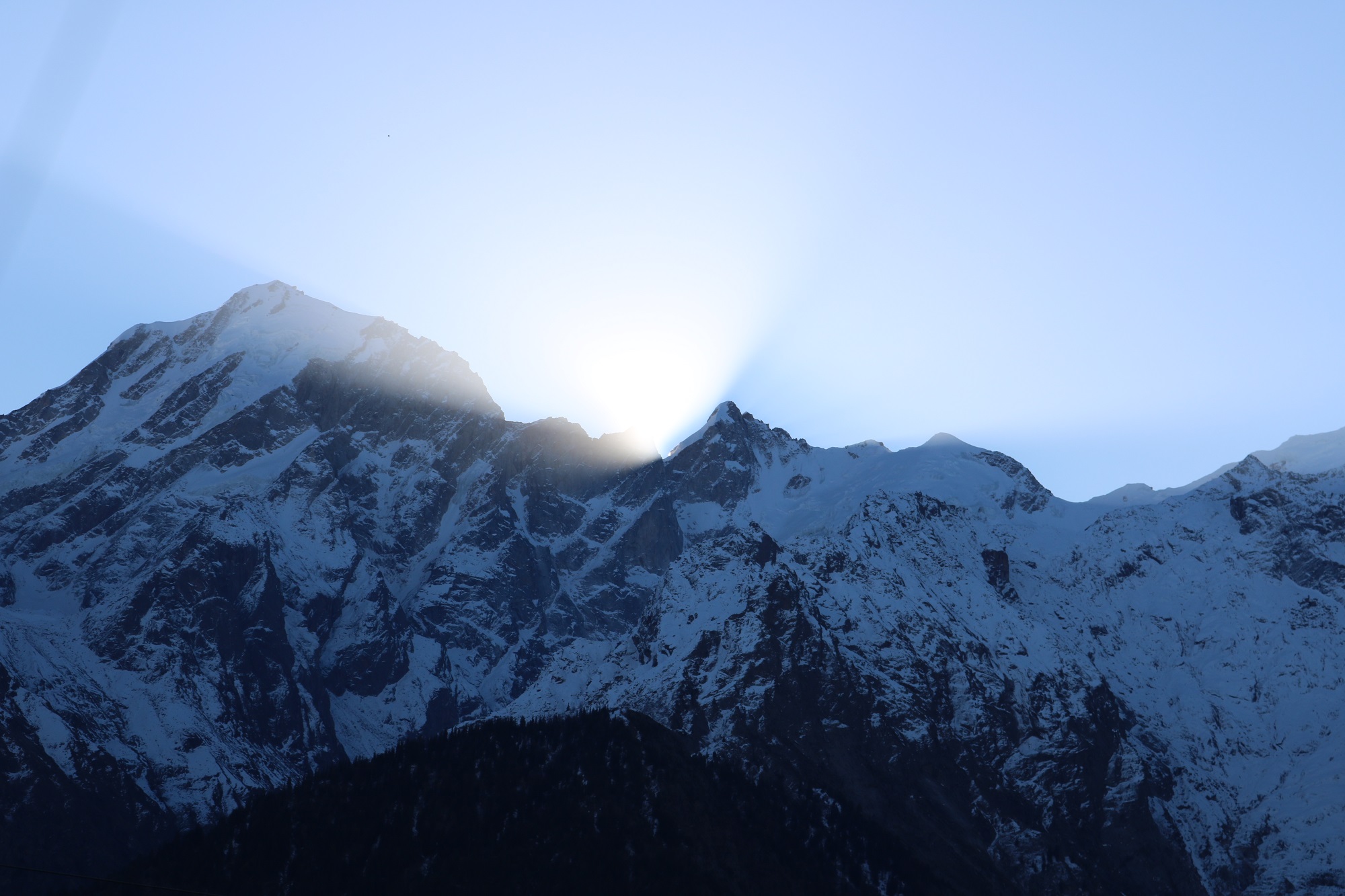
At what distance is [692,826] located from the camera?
193625mm

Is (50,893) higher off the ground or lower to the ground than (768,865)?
lower

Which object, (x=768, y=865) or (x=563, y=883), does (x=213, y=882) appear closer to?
(x=563, y=883)

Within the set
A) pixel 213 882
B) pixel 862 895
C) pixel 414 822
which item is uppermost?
pixel 862 895

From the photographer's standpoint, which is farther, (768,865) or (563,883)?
(768,865)

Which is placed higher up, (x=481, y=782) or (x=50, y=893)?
(x=481, y=782)

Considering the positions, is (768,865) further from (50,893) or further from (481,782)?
(50,893)

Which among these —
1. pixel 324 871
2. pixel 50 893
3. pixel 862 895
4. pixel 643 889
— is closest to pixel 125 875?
pixel 50 893

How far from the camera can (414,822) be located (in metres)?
184

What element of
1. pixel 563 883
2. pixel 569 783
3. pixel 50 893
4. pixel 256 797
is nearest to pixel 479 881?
pixel 563 883

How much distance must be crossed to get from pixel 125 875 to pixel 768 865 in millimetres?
80374

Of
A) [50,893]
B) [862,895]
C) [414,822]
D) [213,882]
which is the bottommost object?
[50,893]

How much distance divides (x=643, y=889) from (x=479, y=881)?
63.7 feet

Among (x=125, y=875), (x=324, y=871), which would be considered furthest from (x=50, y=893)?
(x=324, y=871)

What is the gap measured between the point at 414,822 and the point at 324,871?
1312 centimetres
